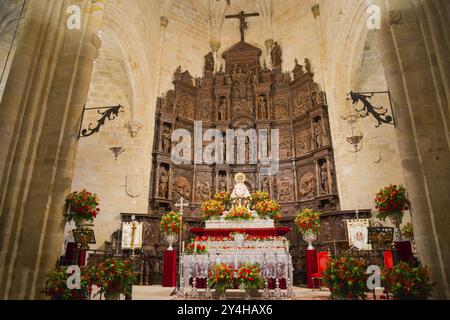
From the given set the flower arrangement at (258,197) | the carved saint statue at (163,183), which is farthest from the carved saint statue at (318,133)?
the carved saint statue at (163,183)

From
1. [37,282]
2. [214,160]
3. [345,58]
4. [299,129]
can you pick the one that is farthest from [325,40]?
[37,282]

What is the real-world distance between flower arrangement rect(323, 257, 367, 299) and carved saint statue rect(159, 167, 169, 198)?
31.7 ft

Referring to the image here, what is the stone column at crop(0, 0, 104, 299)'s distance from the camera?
5668mm

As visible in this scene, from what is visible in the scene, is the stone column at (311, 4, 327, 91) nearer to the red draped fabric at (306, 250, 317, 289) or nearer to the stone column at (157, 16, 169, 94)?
the stone column at (157, 16, 169, 94)

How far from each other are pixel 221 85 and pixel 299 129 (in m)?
5.07

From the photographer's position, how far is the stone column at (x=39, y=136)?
223 inches

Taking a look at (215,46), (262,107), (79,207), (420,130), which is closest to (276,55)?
(262,107)

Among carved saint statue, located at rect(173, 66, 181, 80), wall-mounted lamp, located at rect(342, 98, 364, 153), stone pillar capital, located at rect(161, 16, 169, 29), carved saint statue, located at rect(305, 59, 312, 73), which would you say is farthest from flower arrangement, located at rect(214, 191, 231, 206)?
stone pillar capital, located at rect(161, 16, 169, 29)

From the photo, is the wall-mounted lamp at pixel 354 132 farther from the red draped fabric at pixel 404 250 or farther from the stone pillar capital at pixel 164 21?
the stone pillar capital at pixel 164 21

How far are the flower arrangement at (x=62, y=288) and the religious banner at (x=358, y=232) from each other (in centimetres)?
930

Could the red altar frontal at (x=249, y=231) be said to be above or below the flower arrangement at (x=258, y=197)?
below

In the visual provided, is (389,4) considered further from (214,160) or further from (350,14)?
(214,160)

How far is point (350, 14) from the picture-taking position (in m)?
12.9

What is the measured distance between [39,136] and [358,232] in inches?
426
